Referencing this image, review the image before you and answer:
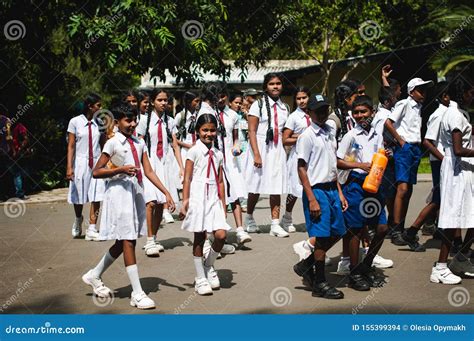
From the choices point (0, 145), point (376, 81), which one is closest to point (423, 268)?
point (0, 145)

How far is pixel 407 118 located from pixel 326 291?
3290 mm

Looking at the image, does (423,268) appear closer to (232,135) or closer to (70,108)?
(232,135)

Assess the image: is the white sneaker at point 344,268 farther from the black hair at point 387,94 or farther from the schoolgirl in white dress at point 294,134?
the black hair at point 387,94

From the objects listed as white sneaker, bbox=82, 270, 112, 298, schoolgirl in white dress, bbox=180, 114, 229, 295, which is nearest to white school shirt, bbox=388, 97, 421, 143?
schoolgirl in white dress, bbox=180, 114, 229, 295

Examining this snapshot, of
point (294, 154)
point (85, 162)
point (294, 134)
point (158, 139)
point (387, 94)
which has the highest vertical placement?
point (387, 94)

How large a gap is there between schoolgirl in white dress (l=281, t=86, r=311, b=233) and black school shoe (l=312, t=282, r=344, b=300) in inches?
106

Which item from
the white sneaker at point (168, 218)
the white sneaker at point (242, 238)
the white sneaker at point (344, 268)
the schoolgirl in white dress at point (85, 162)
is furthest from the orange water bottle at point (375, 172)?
the white sneaker at point (168, 218)

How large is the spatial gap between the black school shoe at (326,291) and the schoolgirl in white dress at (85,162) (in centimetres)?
427

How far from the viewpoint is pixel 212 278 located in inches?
293

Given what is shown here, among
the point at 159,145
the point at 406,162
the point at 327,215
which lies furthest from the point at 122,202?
the point at 406,162

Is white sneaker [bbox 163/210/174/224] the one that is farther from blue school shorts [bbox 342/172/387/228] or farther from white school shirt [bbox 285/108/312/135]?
blue school shorts [bbox 342/172/387/228]

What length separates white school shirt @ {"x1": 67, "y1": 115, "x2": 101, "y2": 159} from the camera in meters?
10.5

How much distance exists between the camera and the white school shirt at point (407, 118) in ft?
→ 30.9

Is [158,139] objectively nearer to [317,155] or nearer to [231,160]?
[231,160]
